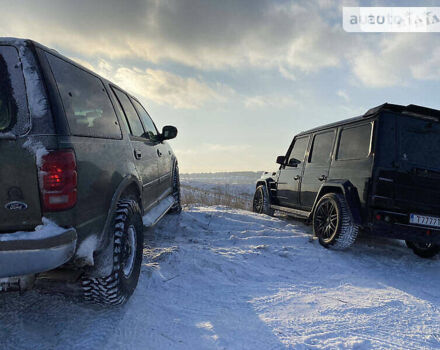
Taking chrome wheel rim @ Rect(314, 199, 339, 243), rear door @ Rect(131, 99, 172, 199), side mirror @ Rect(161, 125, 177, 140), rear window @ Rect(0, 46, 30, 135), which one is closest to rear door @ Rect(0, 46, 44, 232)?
rear window @ Rect(0, 46, 30, 135)

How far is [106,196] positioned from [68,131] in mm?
550

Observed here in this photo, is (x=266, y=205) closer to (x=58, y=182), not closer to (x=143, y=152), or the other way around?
(x=143, y=152)

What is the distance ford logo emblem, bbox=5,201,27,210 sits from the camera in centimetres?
161

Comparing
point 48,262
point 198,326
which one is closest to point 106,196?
point 48,262

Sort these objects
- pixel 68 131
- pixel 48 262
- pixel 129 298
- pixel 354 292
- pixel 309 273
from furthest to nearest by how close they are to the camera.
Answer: pixel 309 273
pixel 354 292
pixel 129 298
pixel 68 131
pixel 48 262

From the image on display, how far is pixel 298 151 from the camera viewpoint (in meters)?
5.97

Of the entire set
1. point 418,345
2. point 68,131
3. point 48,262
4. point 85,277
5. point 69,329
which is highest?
point 68,131

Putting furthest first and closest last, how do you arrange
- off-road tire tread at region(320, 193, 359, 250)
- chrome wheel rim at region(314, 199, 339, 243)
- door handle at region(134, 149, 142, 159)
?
chrome wheel rim at region(314, 199, 339, 243), off-road tire tread at region(320, 193, 359, 250), door handle at region(134, 149, 142, 159)

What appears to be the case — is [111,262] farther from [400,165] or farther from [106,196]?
[400,165]

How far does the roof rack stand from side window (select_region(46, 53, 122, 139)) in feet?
10.9

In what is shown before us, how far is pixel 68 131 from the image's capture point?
1.80 m

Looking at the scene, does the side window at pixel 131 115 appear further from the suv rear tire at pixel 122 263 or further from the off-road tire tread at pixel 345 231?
the off-road tire tread at pixel 345 231

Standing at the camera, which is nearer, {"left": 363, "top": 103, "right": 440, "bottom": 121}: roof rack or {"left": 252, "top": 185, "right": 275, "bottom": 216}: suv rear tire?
{"left": 363, "top": 103, "right": 440, "bottom": 121}: roof rack

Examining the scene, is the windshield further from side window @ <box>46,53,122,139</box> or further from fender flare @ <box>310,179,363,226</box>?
side window @ <box>46,53,122,139</box>
